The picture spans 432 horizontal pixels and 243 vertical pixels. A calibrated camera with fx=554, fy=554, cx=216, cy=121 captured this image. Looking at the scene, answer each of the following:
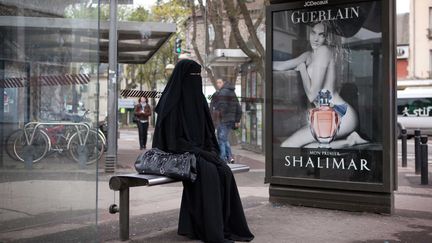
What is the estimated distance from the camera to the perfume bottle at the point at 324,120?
6.74 metres

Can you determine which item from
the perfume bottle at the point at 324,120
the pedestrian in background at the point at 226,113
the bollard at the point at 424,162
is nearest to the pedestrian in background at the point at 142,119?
the pedestrian in background at the point at 226,113

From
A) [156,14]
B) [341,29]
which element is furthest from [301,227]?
[156,14]

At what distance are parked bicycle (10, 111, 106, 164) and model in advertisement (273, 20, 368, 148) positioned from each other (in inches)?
128

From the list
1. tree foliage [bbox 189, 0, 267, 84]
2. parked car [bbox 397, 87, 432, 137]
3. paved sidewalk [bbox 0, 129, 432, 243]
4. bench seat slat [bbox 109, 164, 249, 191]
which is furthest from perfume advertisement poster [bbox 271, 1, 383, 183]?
parked car [bbox 397, 87, 432, 137]

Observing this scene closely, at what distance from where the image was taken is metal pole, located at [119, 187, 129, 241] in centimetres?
507

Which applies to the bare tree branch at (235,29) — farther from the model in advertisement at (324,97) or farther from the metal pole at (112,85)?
the model in advertisement at (324,97)

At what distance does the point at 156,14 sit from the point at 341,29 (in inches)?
855

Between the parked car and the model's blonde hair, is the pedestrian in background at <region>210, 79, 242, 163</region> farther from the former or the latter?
the parked car

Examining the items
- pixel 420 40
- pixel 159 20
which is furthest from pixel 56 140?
pixel 420 40

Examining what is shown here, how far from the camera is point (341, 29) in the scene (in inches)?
264

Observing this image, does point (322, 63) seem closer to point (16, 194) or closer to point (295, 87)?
point (295, 87)

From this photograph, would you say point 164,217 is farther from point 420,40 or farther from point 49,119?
point 420,40

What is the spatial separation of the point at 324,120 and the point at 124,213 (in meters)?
2.89

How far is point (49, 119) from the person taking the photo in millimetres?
4348
